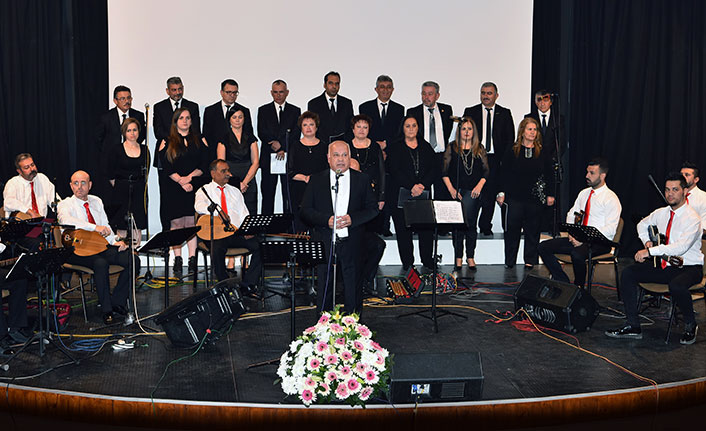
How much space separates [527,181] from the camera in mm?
8398

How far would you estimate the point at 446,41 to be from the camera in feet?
33.0

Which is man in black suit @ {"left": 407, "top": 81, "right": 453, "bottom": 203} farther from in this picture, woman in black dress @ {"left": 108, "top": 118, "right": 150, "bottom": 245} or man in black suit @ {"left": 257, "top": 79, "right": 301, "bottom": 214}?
woman in black dress @ {"left": 108, "top": 118, "right": 150, "bottom": 245}

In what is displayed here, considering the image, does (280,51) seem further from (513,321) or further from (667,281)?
(667,281)

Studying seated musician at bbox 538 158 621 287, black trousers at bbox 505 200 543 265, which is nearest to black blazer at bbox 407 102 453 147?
black trousers at bbox 505 200 543 265

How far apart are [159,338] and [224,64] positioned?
4.97 metres

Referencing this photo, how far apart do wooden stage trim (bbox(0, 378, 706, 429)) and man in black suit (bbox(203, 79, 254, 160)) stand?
4.53 metres

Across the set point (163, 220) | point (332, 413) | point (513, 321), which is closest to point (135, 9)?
point (163, 220)

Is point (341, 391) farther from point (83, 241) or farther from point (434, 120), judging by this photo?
point (434, 120)

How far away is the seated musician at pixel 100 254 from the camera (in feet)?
20.6

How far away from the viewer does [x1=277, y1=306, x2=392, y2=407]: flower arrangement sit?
4.06m

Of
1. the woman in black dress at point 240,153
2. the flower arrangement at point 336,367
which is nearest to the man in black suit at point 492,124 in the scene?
the woman in black dress at point 240,153

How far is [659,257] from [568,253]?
4.35 feet

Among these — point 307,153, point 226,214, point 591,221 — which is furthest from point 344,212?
point 591,221

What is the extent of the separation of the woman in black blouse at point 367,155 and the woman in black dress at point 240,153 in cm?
131
